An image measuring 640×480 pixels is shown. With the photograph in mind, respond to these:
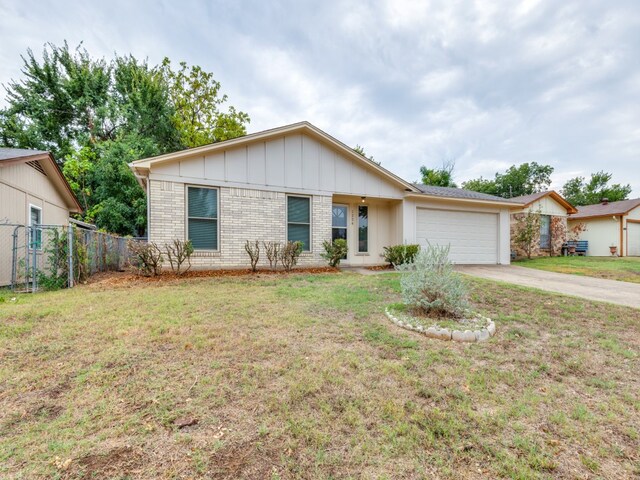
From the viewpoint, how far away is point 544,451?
179 cm

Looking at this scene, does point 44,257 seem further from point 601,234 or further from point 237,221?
point 601,234

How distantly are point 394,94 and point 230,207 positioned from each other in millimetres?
9485

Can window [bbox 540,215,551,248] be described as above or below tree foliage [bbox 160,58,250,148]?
below

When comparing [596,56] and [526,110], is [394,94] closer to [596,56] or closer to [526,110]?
[526,110]

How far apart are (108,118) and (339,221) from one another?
18697 millimetres

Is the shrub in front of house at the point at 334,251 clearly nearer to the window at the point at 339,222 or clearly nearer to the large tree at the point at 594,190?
the window at the point at 339,222

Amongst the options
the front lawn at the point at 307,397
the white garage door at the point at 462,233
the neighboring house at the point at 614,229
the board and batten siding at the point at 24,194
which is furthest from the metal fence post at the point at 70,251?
the neighboring house at the point at 614,229

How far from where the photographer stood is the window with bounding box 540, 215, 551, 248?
16.3 m

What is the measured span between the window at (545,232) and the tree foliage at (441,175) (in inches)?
481

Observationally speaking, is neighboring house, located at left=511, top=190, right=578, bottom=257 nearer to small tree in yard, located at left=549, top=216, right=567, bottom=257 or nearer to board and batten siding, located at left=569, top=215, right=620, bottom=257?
small tree in yard, located at left=549, top=216, right=567, bottom=257

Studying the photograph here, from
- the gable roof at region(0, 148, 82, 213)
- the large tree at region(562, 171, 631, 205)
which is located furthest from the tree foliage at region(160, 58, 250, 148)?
the large tree at region(562, 171, 631, 205)

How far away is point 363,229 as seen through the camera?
1104 centimetres

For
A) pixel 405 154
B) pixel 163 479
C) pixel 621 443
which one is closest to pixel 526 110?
pixel 405 154

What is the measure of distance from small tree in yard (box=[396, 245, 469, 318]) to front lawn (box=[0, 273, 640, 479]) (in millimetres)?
599
